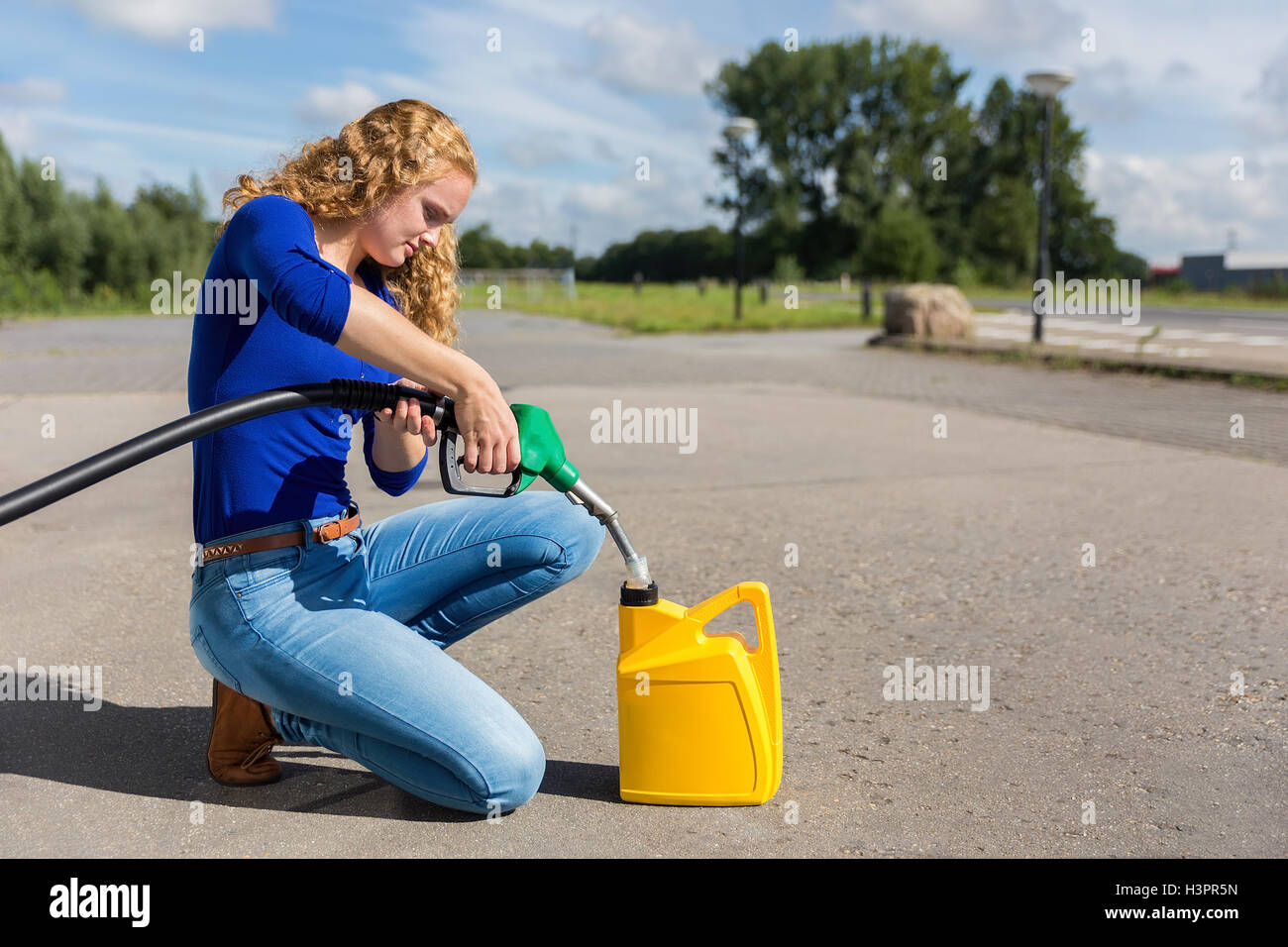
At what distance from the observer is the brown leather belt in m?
2.40

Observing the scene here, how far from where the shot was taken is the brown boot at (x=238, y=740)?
2660mm

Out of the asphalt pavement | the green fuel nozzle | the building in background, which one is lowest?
the asphalt pavement

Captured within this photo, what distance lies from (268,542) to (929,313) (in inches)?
597

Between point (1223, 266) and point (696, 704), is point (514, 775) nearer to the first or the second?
point (696, 704)

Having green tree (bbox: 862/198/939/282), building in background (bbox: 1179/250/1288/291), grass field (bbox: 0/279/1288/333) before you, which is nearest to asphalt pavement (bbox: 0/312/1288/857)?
grass field (bbox: 0/279/1288/333)

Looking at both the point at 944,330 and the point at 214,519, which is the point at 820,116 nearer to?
the point at 944,330

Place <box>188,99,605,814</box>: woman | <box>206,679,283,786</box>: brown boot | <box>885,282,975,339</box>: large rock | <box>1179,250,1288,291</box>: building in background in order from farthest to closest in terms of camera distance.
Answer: <box>1179,250,1288,291</box>: building in background < <box>885,282,975,339</box>: large rock < <box>206,679,283,786</box>: brown boot < <box>188,99,605,814</box>: woman

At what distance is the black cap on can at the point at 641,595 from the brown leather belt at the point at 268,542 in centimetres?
67

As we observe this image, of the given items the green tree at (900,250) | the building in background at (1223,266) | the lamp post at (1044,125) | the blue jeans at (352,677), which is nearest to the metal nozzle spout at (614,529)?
the blue jeans at (352,677)

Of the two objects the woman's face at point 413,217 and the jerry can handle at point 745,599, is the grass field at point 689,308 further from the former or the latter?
the jerry can handle at point 745,599

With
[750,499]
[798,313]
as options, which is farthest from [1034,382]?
[798,313]

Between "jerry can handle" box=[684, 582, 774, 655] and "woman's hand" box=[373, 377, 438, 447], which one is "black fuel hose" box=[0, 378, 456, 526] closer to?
"woman's hand" box=[373, 377, 438, 447]

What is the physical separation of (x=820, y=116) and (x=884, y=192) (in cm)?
566

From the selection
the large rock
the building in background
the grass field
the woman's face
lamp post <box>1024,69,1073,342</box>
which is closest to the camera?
the woman's face
